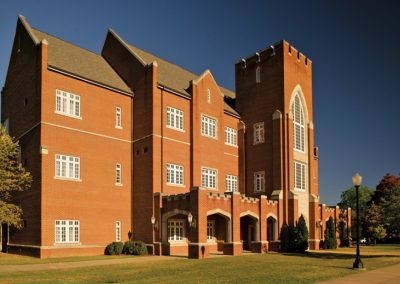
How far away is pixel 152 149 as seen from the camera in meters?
33.4

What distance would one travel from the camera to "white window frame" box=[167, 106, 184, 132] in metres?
35.7

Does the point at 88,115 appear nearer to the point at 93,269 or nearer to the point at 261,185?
the point at 93,269

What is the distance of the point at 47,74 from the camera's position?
30281 mm

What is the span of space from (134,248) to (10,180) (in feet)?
31.9

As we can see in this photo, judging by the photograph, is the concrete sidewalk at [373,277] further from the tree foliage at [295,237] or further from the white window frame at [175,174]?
the white window frame at [175,174]

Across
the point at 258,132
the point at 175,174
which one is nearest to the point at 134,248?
the point at 175,174

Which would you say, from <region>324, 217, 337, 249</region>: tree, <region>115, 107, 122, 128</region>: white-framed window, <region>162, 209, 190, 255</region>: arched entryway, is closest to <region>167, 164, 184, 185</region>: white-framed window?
<region>162, 209, 190, 255</region>: arched entryway

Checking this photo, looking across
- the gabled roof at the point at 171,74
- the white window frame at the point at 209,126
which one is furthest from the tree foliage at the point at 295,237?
the gabled roof at the point at 171,74

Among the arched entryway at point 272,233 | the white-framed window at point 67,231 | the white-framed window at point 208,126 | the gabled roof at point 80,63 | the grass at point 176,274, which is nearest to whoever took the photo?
the grass at point 176,274

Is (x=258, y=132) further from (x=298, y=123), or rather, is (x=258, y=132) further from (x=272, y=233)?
(x=272, y=233)

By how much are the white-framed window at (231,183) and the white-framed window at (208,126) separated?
4.72 m

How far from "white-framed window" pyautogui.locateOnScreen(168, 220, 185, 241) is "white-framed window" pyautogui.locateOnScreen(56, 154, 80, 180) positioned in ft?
27.0

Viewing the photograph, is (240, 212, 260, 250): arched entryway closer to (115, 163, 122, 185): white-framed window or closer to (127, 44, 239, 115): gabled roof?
(127, 44, 239, 115): gabled roof

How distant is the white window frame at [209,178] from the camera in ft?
125
